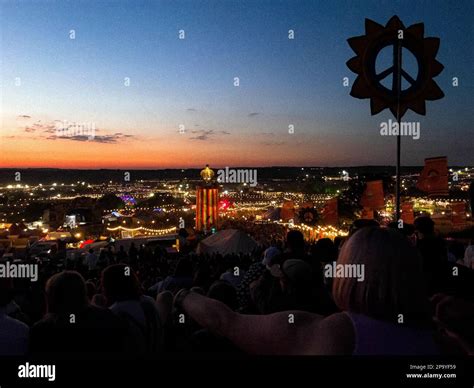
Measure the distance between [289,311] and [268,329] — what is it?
0.10m

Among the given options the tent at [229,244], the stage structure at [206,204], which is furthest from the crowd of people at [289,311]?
the stage structure at [206,204]

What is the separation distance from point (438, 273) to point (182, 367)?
6.09 ft

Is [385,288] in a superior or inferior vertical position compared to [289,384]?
superior

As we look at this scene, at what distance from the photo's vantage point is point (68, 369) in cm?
135

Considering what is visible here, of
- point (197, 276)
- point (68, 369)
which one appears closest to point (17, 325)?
point (68, 369)

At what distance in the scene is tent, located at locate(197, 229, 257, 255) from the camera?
1362 cm

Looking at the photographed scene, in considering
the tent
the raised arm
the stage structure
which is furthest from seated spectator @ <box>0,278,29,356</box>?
the stage structure

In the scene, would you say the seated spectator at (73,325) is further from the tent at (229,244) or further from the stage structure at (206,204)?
the stage structure at (206,204)

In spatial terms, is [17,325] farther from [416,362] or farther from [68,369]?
[416,362]

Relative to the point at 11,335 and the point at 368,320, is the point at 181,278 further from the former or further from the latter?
the point at 368,320

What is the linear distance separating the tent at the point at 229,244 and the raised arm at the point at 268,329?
1211cm

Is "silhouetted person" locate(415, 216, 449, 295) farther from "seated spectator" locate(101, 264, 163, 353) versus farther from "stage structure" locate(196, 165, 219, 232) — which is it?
"stage structure" locate(196, 165, 219, 232)

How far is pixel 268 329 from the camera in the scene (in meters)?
1.32

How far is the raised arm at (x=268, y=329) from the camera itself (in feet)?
4.25
